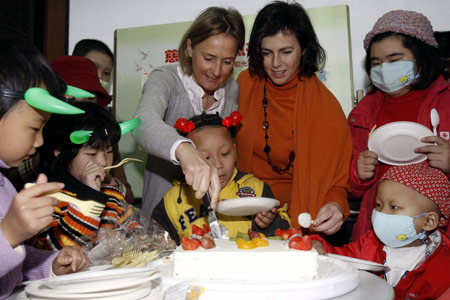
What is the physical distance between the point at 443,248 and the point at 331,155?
691 mm

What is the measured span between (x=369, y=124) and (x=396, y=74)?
0.30 meters

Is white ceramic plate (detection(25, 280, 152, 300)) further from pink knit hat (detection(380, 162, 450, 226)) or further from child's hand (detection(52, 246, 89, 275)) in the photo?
pink knit hat (detection(380, 162, 450, 226))

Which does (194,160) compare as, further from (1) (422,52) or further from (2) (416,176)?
(1) (422,52)

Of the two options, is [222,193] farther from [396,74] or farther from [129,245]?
[396,74]

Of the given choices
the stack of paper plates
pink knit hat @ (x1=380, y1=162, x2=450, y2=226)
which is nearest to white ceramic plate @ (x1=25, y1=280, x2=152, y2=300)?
the stack of paper plates

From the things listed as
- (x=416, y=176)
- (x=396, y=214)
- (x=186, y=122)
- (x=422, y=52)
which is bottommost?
(x=396, y=214)

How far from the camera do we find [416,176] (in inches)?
74.2

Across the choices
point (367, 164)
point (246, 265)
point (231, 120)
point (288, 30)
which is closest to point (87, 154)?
point (231, 120)

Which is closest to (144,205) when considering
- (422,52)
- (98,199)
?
(98,199)

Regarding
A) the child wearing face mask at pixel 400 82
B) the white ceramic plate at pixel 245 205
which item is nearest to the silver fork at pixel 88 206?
the white ceramic plate at pixel 245 205

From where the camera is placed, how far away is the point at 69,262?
1262 millimetres

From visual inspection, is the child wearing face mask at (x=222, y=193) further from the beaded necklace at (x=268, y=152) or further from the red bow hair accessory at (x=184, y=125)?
the beaded necklace at (x=268, y=152)

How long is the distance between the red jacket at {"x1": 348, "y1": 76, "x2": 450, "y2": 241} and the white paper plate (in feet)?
5.02

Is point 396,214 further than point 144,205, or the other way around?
point 144,205
